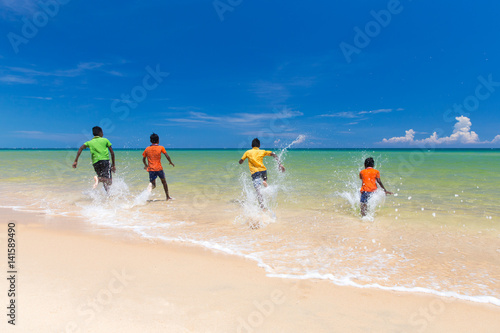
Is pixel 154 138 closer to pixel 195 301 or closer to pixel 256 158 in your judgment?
pixel 256 158

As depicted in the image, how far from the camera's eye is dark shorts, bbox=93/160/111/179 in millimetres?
8523

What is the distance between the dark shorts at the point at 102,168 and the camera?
336 inches

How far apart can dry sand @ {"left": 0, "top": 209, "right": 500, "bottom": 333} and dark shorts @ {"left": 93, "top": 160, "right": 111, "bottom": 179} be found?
4.47m

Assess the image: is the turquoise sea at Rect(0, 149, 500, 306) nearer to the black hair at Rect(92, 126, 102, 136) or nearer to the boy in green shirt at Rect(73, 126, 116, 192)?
the boy in green shirt at Rect(73, 126, 116, 192)

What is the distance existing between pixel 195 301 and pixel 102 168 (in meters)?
6.84

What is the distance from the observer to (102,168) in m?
8.58

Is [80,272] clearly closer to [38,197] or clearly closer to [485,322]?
[485,322]

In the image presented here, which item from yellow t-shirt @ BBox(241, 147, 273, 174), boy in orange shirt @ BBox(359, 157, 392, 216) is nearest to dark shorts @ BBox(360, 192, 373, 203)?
boy in orange shirt @ BBox(359, 157, 392, 216)

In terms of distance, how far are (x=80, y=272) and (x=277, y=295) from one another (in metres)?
2.51

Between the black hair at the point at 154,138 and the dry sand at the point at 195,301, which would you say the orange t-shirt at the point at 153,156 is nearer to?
the black hair at the point at 154,138

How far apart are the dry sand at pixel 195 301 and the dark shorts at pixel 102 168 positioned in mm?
4468

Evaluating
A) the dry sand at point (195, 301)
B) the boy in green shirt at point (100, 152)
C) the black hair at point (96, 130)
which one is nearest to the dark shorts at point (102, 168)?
the boy in green shirt at point (100, 152)

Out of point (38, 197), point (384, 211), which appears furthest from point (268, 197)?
point (38, 197)

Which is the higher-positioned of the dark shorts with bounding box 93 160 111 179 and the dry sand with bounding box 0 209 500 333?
the dark shorts with bounding box 93 160 111 179
